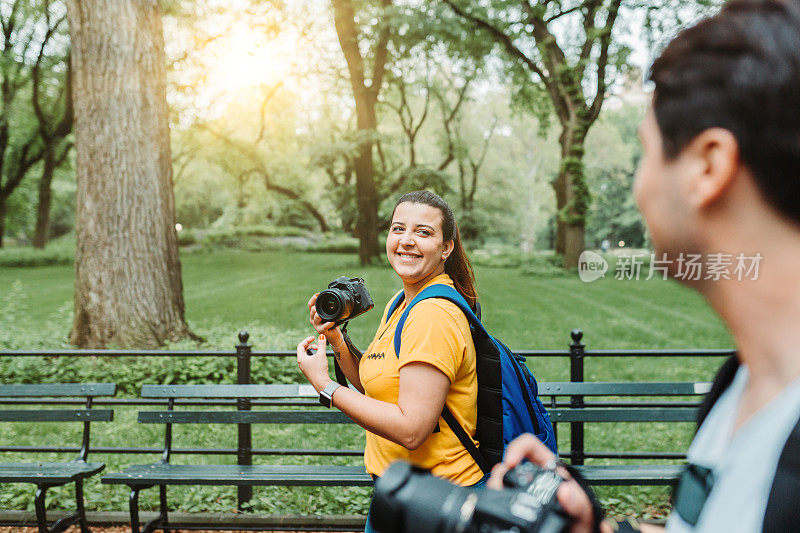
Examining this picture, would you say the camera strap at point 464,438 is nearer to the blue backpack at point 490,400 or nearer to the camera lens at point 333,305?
the blue backpack at point 490,400

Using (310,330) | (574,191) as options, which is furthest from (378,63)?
(310,330)

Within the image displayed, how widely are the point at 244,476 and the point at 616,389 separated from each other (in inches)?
104

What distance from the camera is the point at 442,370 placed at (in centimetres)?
188

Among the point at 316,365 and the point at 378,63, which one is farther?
the point at 378,63

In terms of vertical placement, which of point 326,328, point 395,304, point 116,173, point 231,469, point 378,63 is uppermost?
point 378,63

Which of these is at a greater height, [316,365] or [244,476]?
[316,365]

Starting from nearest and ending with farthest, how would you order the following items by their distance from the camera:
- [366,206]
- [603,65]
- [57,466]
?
[57,466], [603,65], [366,206]

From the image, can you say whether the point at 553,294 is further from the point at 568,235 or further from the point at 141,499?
the point at 141,499

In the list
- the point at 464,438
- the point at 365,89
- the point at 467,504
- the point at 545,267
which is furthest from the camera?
the point at 545,267

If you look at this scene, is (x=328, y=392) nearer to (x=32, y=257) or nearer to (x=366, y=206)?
(x=366, y=206)

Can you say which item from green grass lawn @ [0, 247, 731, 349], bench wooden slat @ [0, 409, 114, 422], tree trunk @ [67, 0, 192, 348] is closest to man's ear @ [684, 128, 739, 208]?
bench wooden slat @ [0, 409, 114, 422]

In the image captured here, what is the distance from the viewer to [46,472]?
3.93m

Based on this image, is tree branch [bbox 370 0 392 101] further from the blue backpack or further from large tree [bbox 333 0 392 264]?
the blue backpack

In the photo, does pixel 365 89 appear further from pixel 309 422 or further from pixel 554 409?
pixel 554 409
